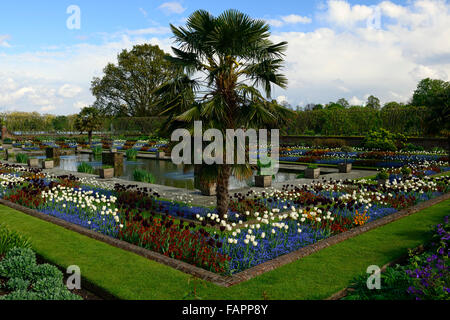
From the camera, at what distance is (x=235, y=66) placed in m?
8.65

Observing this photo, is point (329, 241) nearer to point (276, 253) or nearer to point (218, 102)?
point (276, 253)

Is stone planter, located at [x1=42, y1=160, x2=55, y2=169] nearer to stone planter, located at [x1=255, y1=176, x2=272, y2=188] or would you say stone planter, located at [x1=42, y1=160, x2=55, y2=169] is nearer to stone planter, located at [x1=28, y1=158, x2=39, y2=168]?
stone planter, located at [x1=28, y1=158, x2=39, y2=168]

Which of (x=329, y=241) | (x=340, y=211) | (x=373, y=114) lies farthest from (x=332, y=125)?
(x=329, y=241)

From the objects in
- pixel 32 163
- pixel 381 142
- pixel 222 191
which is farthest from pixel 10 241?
pixel 381 142

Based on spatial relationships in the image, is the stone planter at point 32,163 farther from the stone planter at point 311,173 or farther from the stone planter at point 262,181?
the stone planter at point 311,173

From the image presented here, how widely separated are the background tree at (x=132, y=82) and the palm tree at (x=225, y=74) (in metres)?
47.7

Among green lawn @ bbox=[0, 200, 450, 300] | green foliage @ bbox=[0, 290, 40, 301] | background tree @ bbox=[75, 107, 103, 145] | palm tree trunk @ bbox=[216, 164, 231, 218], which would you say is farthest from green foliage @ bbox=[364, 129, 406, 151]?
background tree @ bbox=[75, 107, 103, 145]

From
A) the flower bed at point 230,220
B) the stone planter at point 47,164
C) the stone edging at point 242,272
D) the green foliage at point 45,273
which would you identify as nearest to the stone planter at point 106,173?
the flower bed at point 230,220

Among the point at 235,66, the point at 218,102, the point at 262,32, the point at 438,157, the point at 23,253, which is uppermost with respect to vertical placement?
the point at 262,32

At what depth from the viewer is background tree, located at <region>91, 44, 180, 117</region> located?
187 feet

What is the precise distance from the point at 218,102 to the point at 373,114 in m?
31.0

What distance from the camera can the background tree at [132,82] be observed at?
57094mm

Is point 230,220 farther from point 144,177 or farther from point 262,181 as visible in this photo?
point 144,177
